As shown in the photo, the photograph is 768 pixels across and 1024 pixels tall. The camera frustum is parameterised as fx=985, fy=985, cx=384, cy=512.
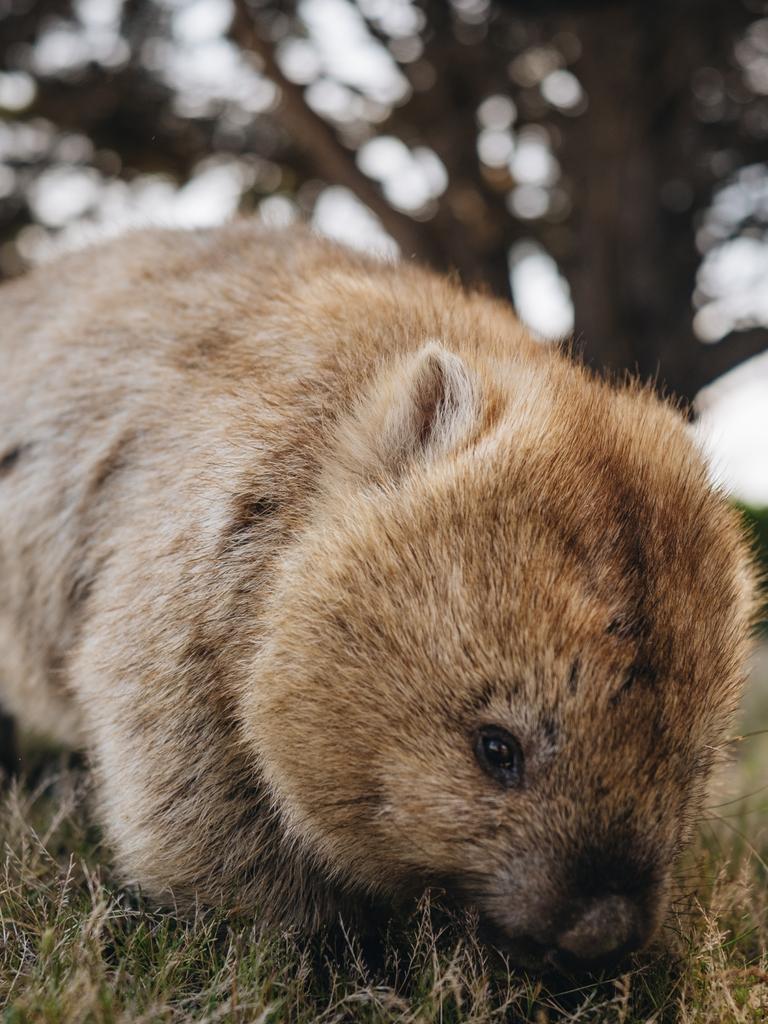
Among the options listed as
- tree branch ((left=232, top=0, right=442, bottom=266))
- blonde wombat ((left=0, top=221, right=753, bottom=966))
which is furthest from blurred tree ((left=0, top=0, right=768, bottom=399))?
blonde wombat ((left=0, top=221, right=753, bottom=966))

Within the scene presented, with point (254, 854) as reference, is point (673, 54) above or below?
above

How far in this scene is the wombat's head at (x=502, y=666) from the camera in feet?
7.45

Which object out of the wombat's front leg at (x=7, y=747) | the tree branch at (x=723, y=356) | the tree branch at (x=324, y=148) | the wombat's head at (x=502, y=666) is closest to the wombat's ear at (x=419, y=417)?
the wombat's head at (x=502, y=666)

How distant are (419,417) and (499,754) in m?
0.93

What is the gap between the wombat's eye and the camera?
7.57ft

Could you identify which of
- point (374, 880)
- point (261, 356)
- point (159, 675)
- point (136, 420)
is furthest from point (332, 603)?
point (136, 420)

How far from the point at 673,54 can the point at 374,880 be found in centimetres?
741

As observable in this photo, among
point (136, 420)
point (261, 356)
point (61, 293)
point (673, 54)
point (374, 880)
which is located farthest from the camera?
point (673, 54)

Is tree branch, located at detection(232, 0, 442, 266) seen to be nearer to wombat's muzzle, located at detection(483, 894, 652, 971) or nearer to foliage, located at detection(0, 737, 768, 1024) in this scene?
foliage, located at detection(0, 737, 768, 1024)

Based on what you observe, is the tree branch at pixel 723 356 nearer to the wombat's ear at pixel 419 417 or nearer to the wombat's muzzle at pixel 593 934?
the wombat's ear at pixel 419 417

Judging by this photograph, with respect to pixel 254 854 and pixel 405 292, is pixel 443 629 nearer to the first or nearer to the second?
pixel 254 854

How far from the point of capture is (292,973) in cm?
273

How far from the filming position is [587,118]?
8117 mm

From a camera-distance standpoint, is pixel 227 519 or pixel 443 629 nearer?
pixel 443 629
